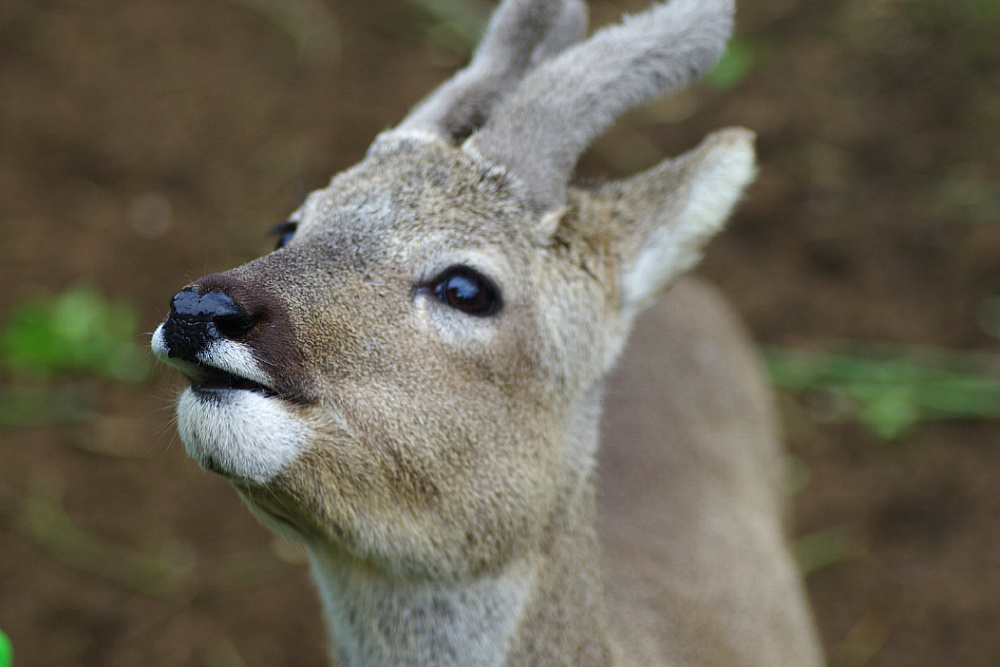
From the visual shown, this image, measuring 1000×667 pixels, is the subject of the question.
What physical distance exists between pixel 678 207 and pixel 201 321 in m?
1.21

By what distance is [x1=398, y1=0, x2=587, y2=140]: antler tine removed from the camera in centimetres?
249

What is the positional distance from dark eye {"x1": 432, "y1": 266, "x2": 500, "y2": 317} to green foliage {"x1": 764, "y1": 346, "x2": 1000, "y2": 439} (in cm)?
303

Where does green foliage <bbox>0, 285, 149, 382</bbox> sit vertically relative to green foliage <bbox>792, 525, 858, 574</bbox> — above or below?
above

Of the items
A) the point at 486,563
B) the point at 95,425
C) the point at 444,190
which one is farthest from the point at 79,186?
the point at 486,563

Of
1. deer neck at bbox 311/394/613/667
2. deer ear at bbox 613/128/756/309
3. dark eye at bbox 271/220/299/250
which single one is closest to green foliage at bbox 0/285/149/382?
dark eye at bbox 271/220/299/250

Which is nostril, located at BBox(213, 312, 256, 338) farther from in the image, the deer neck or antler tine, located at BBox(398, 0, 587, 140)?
antler tine, located at BBox(398, 0, 587, 140)

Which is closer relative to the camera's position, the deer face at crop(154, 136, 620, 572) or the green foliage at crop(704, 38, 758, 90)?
the deer face at crop(154, 136, 620, 572)

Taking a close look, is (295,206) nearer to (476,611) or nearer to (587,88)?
(587,88)

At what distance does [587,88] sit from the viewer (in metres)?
2.35

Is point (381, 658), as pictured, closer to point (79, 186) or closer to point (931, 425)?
point (931, 425)

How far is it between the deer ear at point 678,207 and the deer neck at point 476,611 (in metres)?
0.51

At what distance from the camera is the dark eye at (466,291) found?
212cm

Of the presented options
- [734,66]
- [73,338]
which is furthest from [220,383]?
[734,66]

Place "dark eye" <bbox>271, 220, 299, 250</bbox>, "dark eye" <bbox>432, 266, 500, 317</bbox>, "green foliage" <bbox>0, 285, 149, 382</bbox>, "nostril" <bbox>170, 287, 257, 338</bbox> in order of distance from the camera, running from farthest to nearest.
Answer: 1. "green foliage" <bbox>0, 285, 149, 382</bbox>
2. "dark eye" <bbox>271, 220, 299, 250</bbox>
3. "dark eye" <bbox>432, 266, 500, 317</bbox>
4. "nostril" <bbox>170, 287, 257, 338</bbox>
